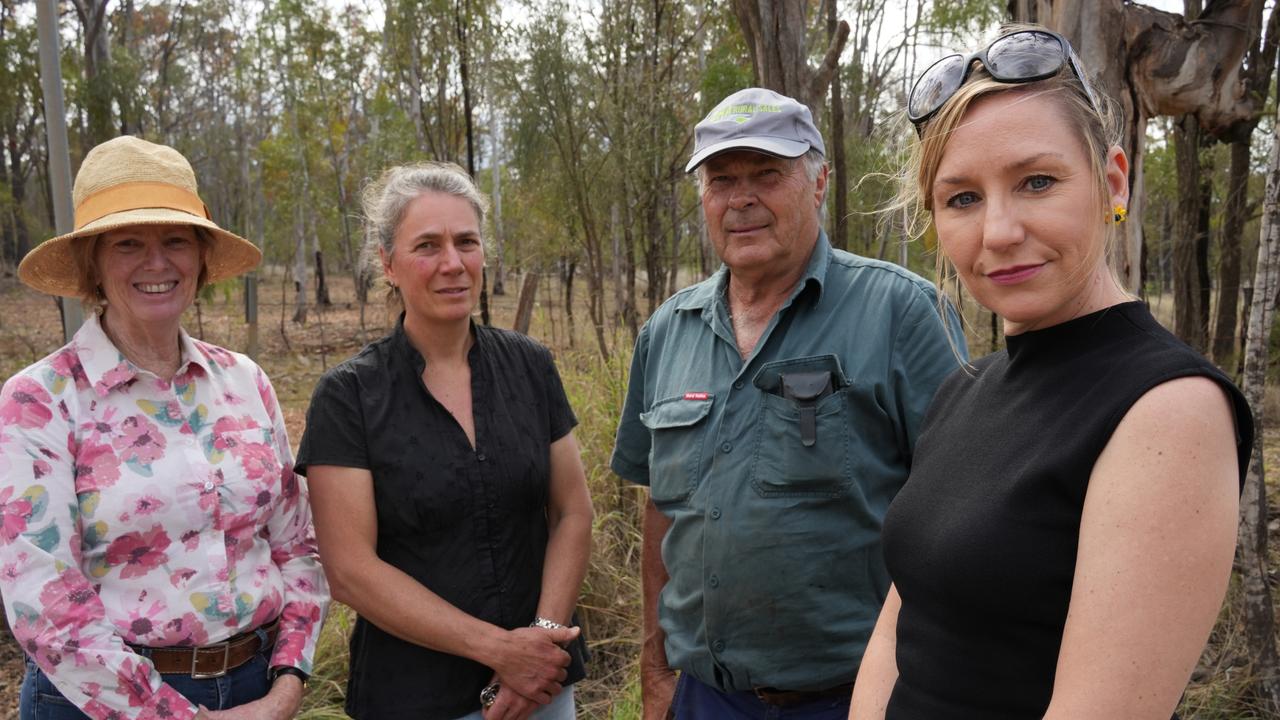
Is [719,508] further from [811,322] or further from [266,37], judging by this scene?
[266,37]

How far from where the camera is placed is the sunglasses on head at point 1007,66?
121cm

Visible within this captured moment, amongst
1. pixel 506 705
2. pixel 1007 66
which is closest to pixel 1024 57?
pixel 1007 66

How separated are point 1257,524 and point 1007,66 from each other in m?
3.17

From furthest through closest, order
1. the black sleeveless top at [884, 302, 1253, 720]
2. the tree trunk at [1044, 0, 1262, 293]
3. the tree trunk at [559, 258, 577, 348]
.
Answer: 1. the tree trunk at [559, 258, 577, 348]
2. the tree trunk at [1044, 0, 1262, 293]
3. the black sleeveless top at [884, 302, 1253, 720]

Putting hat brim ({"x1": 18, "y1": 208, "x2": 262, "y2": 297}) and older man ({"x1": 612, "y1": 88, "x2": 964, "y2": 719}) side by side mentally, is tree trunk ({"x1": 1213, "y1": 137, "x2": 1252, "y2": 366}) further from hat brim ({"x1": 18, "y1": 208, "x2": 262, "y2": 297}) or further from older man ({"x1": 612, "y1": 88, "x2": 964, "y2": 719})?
hat brim ({"x1": 18, "y1": 208, "x2": 262, "y2": 297})

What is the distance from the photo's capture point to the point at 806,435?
80.9 inches

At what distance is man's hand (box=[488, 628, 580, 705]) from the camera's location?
2.37 m

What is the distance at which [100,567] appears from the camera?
2105mm

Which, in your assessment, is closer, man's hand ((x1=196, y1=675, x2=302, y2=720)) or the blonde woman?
the blonde woman

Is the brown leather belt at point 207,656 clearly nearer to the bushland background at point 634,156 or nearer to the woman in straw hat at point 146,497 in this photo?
the woman in straw hat at point 146,497

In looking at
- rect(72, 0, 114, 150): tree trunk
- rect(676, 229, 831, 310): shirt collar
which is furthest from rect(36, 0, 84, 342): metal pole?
rect(72, 0, 114, 150): tree trunk

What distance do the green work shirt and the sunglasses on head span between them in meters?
0.80

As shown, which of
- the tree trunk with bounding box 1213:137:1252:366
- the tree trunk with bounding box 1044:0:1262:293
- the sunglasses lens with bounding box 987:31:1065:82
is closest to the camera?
the sunglasses lens with bounding box 987:31:1065:82

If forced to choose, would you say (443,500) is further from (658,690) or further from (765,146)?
(765,146)
